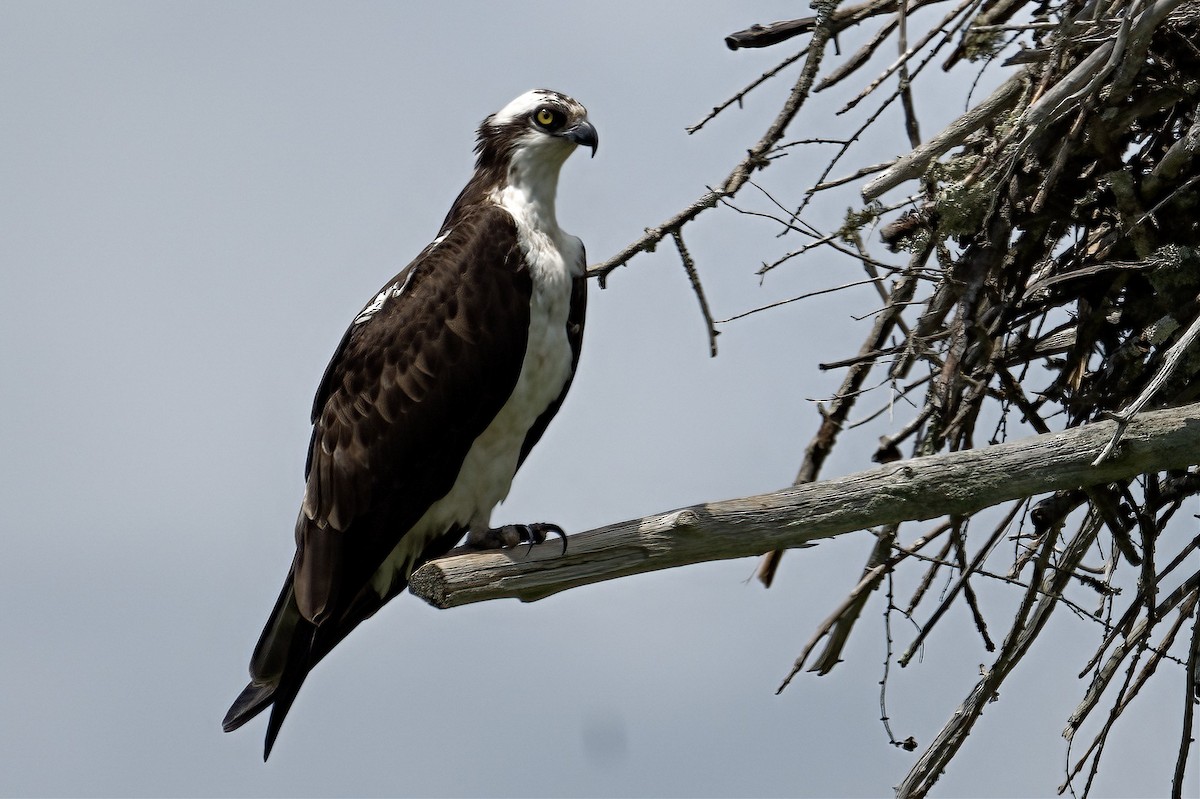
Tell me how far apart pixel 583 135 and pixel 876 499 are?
2.28 meters

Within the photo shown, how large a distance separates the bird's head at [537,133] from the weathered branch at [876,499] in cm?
Result: 197

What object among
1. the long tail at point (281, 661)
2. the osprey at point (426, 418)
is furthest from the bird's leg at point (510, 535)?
the long tail at point (281, 661)

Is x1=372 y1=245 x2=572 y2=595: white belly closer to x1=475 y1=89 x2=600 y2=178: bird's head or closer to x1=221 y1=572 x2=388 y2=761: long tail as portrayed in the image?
x1=221 y1=572 x2=388 y2=761: long tail

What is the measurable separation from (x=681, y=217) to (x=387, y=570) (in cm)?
193

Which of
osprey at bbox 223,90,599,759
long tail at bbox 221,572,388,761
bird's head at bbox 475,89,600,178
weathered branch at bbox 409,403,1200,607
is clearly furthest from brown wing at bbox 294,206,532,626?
weathered branch at bbox 409,403,1200,607

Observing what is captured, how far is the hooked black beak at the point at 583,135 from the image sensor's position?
204 inches

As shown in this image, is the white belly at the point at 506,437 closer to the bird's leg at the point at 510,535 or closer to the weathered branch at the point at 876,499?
the bird's leg at the point at 510,535

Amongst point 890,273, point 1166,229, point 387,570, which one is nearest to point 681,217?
point 890,273

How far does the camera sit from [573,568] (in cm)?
374

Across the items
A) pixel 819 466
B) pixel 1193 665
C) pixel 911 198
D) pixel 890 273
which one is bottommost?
pixel 1193 665

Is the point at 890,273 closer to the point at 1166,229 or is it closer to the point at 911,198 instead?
the point at 911,198

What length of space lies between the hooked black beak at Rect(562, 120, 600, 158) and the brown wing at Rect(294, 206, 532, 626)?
0.51 m

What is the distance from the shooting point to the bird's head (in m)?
5.18

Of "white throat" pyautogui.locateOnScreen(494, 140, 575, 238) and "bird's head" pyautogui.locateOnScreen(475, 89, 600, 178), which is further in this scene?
"bird's head" pyautogui.locateOnScreen(475, 89, 600, 178)
